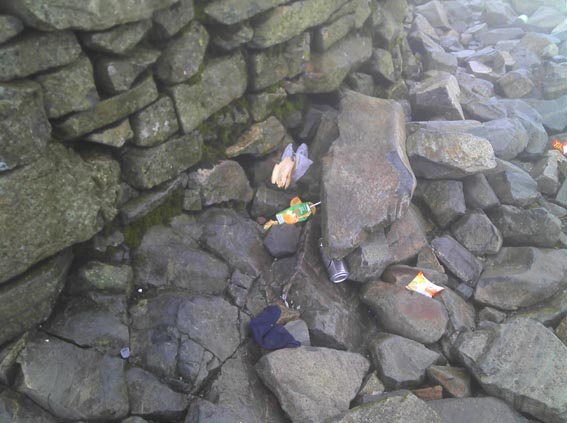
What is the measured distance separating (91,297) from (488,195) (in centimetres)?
455

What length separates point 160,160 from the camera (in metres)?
4.38

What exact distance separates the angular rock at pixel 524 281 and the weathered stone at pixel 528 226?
0.73 ft

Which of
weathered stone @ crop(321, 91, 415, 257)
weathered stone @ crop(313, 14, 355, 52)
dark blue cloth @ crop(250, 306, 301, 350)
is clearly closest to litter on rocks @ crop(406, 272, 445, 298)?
weathered stone @ crop(321, 91, 415, 257)

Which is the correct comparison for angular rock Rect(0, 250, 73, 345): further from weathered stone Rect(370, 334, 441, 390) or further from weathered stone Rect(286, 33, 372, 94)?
weathered stone Rect(286, 33, 372, 94)

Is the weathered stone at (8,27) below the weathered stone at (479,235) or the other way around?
the other way around

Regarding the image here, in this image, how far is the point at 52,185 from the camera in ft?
11.6

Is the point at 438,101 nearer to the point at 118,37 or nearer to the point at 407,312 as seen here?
the point at 407,312

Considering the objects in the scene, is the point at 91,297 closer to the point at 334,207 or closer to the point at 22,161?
the point at 22,161

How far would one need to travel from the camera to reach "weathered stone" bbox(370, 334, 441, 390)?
14.5 feet

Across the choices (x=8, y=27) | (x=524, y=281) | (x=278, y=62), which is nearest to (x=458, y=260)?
(x=524, y=281)

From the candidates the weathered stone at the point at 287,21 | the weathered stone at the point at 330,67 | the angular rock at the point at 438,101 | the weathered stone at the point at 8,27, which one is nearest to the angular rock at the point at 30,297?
the weathered stone at the point at 8,27

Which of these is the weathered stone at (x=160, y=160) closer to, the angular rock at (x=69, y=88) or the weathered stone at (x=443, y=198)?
the angular rock at (x=69, y=88)

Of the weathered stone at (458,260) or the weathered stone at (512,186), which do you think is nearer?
the weathered stone at (458,260)

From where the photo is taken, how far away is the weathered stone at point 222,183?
486 centimetres
